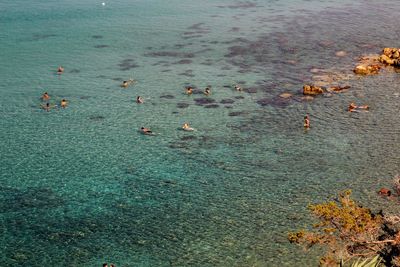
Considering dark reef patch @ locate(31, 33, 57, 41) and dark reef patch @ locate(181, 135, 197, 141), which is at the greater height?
dark reef patch @ locate(31, 33, 57, 41)

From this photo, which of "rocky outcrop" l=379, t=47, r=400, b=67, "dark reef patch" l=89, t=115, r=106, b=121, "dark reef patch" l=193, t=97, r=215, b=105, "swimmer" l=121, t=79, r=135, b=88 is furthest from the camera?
"rocky outcrop" l=379, t=47, r=400, b=67

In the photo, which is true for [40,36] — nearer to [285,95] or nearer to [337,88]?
[285,95]

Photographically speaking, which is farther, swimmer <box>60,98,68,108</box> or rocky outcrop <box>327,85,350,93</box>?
rocky outcrop <box>327,85,350,93</box>

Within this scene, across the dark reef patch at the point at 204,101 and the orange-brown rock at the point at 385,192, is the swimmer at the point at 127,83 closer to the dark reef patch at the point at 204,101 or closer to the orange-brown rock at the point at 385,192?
the dark reef patch at the point at 204,101

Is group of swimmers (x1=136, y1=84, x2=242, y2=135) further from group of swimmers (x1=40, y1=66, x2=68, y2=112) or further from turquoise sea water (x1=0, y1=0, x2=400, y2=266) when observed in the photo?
group of swimmers (x1=40, y1=66, x2=68, y2=112)

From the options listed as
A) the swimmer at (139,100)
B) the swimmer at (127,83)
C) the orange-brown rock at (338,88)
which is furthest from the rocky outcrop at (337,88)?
the swimmer at (127,83)

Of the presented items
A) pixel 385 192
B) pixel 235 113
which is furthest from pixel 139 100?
pixel 385 192

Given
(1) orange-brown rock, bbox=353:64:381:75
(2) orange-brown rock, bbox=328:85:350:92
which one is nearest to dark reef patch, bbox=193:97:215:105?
(2) orange-brown rock, bbox=328:85:350:92
